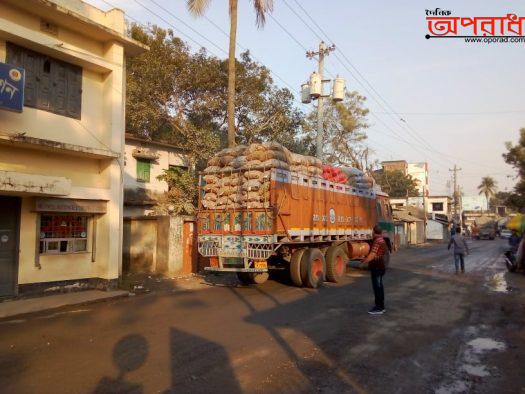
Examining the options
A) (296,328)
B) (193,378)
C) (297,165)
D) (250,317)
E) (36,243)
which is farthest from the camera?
(297,165)

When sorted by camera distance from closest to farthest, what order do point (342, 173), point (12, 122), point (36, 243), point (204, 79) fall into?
point (12, 122) < point (36, 243) < point (342, 173) < point (204, 79)

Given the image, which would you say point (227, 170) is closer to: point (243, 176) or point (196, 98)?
point (243, 176)

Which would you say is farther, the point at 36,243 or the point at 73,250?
the point at 73,250

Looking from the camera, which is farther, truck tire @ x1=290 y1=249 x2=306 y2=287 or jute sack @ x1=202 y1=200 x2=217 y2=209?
jute sack @ x1=202 y1=200 x2=217 y2=209

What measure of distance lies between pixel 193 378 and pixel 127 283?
346 inches

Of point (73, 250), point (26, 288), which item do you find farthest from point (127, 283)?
point (26, 288)

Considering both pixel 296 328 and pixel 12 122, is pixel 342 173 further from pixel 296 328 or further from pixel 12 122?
pixel 12 122

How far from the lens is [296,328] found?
7473 millimetres

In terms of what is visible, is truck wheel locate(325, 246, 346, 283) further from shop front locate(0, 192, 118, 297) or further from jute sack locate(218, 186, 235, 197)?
shop front locate(0, 192, 118, 297)

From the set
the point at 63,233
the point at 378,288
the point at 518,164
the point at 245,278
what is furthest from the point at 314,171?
the point at 518,164

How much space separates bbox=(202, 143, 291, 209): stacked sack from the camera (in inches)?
448

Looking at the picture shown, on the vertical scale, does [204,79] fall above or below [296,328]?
above

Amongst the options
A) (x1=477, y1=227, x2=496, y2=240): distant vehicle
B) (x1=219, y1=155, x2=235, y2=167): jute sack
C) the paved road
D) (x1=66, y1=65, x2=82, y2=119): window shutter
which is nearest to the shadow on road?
the paved road

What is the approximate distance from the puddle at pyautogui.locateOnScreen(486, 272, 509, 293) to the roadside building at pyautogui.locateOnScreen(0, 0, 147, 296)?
10.6 m
